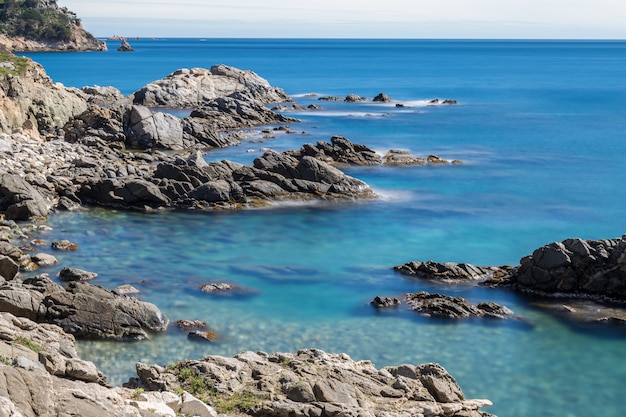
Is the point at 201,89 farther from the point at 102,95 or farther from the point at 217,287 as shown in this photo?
the point at 217,287

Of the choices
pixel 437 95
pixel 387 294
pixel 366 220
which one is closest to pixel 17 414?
pixel 387 294

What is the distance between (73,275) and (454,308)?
17.3 metres

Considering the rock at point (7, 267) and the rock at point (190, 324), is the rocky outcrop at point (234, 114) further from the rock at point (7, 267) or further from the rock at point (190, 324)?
the rock at point (190, 324)

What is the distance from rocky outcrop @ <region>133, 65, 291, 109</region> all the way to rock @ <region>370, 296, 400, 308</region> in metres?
74.0

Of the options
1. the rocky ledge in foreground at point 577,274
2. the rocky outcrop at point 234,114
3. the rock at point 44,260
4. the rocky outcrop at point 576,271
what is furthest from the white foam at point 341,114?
the rock at point 44,260

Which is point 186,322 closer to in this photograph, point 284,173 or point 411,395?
point 411,395

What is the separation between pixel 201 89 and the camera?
4609 inches

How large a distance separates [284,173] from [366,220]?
836 cm

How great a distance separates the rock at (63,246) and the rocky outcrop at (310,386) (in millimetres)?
18719

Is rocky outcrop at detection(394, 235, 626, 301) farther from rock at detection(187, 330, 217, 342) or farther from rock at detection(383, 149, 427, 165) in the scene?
rock at detection(383, 149, 427, 165)

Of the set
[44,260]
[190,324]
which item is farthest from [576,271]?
[44,260]

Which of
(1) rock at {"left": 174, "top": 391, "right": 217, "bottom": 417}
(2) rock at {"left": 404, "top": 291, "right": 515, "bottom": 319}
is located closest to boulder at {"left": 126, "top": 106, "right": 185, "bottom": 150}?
(2) rock at {"left": 404, "top": 291, "right": 515, "bottom": 319}

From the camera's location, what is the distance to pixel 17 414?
1294 cm

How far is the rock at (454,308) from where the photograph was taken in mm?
32594
